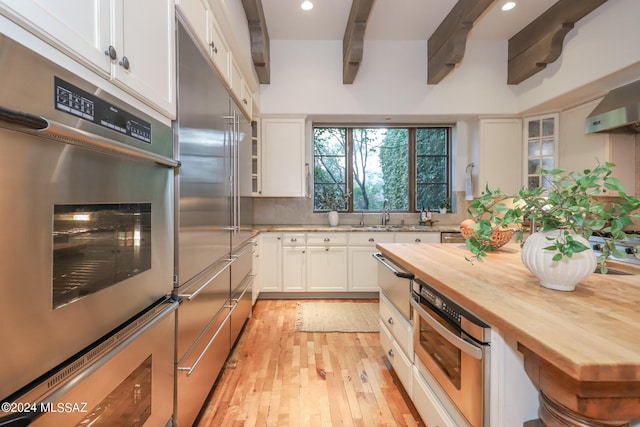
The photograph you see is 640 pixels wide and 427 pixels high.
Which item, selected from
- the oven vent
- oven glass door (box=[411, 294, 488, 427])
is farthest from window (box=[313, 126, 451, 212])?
the oven vent

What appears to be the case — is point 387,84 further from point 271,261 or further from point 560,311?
point 560,311

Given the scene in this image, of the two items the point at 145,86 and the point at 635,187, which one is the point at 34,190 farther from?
the point at 635,187

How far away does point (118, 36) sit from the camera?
3.08 feet

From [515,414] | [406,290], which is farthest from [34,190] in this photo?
[406,290]

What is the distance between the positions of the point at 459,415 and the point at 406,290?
0.62m

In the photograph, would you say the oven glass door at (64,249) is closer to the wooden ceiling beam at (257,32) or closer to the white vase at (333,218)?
the wooden ceiling beam at (257,32)

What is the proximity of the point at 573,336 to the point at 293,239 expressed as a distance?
3010 mm

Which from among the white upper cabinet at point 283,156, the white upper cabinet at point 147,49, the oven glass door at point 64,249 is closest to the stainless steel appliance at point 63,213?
the oven glass door at point 64,249

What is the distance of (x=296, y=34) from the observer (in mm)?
3486

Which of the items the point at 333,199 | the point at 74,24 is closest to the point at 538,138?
the point at 333,199

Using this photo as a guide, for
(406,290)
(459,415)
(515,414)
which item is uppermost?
(406,290)

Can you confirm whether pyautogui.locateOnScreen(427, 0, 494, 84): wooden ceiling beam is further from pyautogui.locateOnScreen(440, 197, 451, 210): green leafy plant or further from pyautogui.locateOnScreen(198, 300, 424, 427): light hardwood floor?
pyautogui.locateOnScreen(198, 300, 424, 427): light hardwood floor

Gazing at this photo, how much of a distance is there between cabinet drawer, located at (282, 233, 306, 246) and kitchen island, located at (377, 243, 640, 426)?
2.46 metres

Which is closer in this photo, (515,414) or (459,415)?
(515,414)
